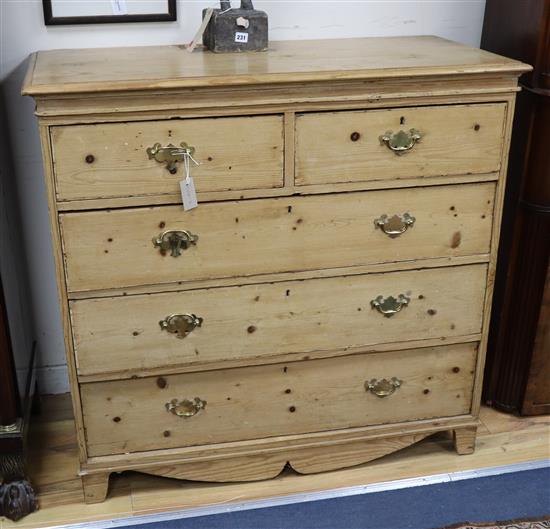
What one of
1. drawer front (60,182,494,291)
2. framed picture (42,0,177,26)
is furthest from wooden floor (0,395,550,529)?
framed picture (42,0,177,26)

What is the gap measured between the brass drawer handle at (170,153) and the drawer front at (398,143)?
263 millimetres

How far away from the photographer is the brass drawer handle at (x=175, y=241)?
6.10 feet

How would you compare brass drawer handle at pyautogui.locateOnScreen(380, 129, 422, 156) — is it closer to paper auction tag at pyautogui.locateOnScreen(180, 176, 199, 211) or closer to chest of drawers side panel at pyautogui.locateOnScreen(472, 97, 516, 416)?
chest of drawers side panel at pyautogui.locateOnScreen(472, 97, 516, 416)

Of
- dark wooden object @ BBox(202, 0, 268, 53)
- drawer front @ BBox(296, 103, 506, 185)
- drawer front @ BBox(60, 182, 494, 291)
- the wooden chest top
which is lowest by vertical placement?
drawer front @ BBox(60, 182, 494, 291)

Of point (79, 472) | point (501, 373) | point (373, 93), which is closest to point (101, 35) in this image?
point (373, 93)

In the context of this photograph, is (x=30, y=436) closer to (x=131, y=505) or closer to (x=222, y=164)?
(x=131, y=505)

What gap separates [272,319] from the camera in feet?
6.57

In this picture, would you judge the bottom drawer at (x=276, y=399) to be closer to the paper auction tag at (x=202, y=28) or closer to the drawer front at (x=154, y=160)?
the drawer front at (x=154, y=160)

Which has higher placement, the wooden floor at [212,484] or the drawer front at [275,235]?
the drawer front at [275,235]

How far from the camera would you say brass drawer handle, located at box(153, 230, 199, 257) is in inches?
73.2

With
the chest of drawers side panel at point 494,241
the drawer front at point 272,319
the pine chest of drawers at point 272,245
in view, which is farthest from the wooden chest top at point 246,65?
the drawer front at point 272,319

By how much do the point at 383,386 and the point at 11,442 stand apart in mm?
998

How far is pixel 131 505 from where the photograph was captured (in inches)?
83.7

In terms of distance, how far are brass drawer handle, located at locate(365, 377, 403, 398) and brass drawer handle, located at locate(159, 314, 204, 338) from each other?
0.52 m
